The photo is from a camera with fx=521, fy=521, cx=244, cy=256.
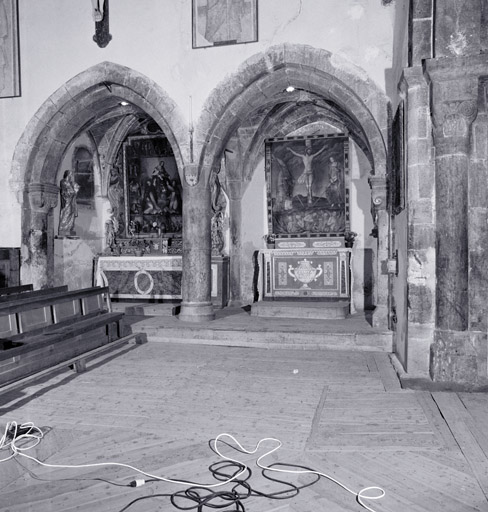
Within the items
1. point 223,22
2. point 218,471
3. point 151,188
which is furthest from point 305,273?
point 218,471

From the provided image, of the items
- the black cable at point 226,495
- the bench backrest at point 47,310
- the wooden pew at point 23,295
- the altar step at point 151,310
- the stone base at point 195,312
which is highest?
the wooden pew at point 23,295

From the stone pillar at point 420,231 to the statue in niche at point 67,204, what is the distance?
6.64 m

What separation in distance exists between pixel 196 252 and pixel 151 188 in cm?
353

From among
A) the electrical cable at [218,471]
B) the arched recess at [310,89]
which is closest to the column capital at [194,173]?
the arched recess at [310,89]

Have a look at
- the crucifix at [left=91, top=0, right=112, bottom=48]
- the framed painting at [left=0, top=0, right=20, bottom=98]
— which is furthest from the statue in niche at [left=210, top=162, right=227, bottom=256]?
the framed painting at [left=0, top=0, right=20, bottom=98]

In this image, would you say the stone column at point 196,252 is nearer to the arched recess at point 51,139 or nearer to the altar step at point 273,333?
the altar step at point 273,333

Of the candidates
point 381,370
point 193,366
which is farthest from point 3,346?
point 381,370

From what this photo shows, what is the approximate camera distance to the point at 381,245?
253 inches

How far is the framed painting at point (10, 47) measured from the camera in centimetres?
770

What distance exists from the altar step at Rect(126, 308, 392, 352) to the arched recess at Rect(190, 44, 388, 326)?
0.57 metres

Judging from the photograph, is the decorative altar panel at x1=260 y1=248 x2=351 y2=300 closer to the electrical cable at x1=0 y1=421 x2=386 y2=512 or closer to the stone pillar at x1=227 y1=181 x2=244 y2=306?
the stone pillar at x1=227 y1=181 x2=244 y2=306

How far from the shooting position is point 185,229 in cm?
725

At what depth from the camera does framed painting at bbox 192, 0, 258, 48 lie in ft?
22.2

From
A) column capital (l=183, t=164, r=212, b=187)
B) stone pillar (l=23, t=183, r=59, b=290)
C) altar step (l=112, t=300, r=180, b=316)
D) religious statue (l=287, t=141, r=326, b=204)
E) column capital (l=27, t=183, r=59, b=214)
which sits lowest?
altar step (l=112, t=300, r=180, b=316)
